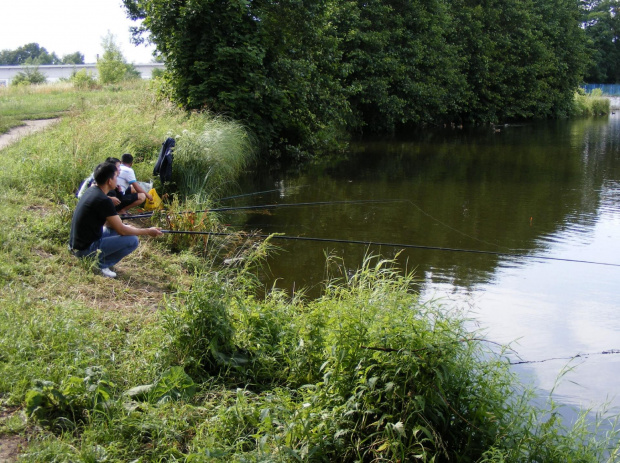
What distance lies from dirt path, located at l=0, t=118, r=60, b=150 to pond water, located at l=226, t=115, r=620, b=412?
445cm

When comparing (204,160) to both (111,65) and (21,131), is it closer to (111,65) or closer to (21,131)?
(21,131)

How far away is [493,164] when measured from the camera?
18.5 meters

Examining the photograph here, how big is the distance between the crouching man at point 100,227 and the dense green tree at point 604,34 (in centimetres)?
7009

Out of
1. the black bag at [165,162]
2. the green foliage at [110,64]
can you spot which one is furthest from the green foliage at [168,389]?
the green foliage at [110,64]

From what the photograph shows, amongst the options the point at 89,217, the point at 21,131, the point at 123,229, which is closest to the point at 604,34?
the point at 21,131

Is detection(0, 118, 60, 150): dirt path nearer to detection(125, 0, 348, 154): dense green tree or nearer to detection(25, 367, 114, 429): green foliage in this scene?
detection(125, 0, 348, 154): dense green tree

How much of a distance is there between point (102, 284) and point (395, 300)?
325 cm

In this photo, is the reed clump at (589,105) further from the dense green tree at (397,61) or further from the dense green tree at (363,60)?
the dense green tree at (397,61)

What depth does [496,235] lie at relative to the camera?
10.1m

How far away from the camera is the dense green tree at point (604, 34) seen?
6694cm

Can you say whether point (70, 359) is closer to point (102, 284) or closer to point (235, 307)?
point (235, 307)

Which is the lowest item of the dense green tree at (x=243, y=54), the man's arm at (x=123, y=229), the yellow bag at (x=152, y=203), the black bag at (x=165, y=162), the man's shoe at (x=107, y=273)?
the man's shoe at (x=107, y=273)

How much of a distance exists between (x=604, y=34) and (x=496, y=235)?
6650 centimetres

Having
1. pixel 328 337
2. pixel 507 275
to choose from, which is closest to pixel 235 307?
pixel 328 337
